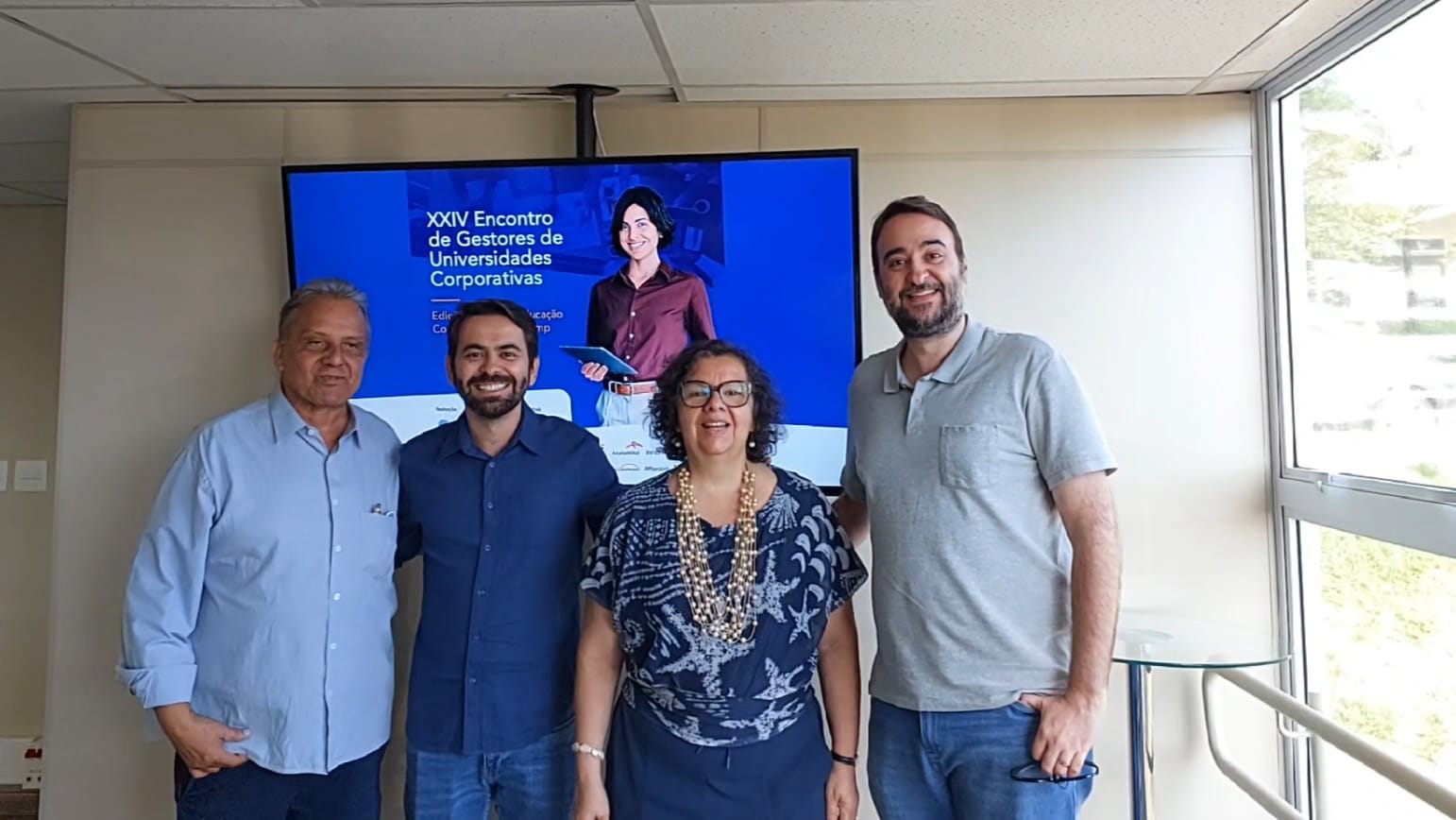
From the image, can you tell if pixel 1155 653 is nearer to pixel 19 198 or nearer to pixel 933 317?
pixel 933 317

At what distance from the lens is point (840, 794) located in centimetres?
161

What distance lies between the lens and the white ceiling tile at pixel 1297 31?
73.5 inches

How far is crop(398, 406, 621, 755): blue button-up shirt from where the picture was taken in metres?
1.78

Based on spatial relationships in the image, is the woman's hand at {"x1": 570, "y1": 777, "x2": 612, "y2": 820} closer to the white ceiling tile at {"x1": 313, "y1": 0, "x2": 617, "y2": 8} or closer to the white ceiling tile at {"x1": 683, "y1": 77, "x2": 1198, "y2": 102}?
the white ceiling tile at {"x1": 313, "y1": 0, "x2": 617, "y2": 8}

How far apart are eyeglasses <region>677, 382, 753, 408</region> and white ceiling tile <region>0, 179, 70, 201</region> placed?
111 inches

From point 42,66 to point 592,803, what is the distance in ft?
7.06

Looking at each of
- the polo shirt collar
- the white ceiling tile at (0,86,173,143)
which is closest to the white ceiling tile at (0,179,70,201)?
the white ceiling tile at (0,86,173,143)

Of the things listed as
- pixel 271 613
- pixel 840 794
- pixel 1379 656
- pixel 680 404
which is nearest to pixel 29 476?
pixel 271 613

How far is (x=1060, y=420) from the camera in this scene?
5.00ft

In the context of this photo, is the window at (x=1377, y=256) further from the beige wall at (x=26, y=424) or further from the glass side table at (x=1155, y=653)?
the beige wall at (x=26, y=424)

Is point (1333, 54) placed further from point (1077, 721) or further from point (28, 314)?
point (28, 314)

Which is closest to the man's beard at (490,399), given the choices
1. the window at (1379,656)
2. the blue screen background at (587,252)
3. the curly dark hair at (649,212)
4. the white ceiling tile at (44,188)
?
the blue screen background at (587,252)

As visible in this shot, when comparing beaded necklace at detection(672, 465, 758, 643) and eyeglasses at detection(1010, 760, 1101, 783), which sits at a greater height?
beaded necklace at detection(672, 465, 758, 643)

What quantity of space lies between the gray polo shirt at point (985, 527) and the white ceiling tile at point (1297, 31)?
102 cm
